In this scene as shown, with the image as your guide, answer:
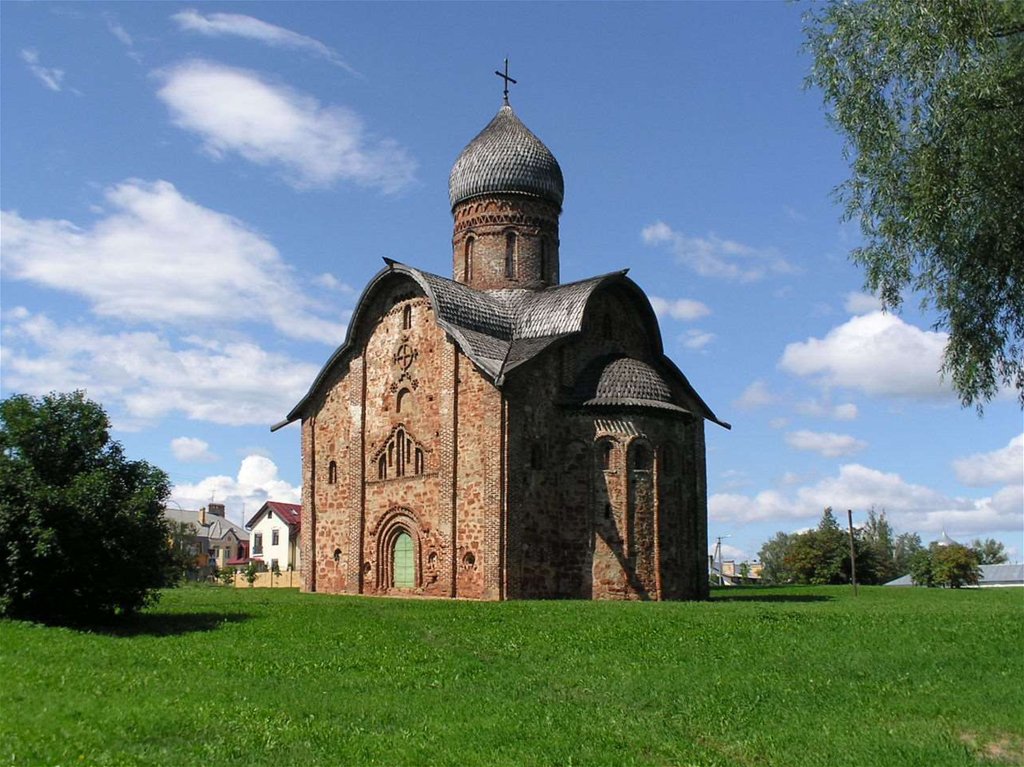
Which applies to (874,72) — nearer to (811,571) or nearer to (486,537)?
(486,537)

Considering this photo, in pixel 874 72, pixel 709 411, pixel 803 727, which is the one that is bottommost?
pixel 803 727

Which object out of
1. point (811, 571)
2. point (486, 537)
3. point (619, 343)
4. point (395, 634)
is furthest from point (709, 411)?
point (811, 571)

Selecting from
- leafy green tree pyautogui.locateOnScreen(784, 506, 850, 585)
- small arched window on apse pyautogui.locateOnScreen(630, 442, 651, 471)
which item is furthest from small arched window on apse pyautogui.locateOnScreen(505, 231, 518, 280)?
leafy green tree pyautogui.locateOnScreen(784, 506, 850, 585)

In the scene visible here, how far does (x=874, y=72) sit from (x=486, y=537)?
41.5 feet

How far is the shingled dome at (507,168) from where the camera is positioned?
27219mm

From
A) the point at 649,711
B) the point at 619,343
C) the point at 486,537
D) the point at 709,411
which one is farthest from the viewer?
the point at 709,411

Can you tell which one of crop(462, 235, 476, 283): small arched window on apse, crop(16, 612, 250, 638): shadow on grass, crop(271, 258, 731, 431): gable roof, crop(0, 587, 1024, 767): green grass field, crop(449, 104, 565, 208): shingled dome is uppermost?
crop(449, 104, 565, 208): shingled dome

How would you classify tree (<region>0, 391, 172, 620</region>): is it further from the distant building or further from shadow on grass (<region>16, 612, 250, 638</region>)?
the distant building

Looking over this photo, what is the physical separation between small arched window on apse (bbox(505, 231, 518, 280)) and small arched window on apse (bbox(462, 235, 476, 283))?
0.97m

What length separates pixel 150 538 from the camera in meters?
15.0

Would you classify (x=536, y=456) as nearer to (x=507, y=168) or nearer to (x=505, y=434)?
(x=505, y=434)

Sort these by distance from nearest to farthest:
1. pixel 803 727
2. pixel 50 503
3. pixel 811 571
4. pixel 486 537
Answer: pixel 803 727
pixel 50 503
pixel 486 537
pixel 811 571

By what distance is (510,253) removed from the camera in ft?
89.1

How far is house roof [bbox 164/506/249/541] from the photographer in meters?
61.2
